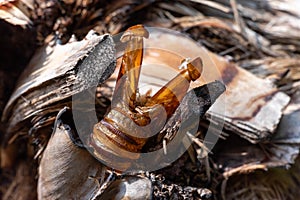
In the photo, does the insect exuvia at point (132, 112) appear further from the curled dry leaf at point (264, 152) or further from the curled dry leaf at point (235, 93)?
the curled dry leaf at point (264, 152)

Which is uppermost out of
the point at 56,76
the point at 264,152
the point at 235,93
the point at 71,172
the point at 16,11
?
the point at 16,11

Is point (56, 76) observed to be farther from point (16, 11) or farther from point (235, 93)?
point (235, 93)

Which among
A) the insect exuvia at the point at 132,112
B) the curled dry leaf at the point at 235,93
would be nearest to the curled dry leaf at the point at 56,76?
the insect exuvia at the point at 132,112

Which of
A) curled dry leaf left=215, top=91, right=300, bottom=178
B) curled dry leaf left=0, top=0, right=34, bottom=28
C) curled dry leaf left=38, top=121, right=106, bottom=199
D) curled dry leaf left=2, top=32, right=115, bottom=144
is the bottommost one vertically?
curled dry leaf left=215, top=91, right=300, bottom=178

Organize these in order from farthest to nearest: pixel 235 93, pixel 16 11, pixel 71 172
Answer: pixel 235 93 → pixel 16 11 → pixel 71 172

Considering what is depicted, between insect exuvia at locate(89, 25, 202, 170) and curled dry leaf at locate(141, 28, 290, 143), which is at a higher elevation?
insect exuvia at locate(89, 25, 202, 170)

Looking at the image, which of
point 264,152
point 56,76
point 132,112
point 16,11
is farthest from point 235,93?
point 16,11

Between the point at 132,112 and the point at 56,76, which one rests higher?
the point at 56,76

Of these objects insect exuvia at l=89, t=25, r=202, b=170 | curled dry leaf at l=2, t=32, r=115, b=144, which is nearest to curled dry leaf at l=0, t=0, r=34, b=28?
curled dry leaf at l=2, t=32, r=115, b=144

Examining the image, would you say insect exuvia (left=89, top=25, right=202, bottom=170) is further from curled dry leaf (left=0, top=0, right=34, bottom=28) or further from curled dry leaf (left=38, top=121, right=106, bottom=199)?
curled dry leaf (left=0, top=0, right=34, bottom=28)
